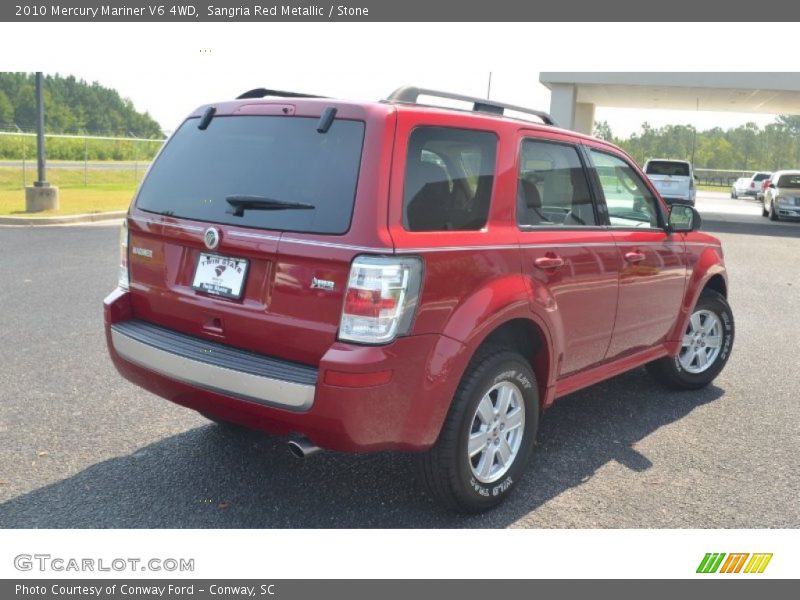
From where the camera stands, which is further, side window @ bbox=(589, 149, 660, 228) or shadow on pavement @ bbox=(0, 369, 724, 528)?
side window @ bbox=(589, 149, 660, 228)

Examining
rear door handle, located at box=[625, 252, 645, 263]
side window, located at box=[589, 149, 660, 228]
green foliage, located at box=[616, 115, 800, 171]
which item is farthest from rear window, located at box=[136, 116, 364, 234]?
green foliage, located at box=[616, 115, 800, 171]

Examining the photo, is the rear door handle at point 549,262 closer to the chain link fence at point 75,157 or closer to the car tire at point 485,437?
the car tire at point 485,437

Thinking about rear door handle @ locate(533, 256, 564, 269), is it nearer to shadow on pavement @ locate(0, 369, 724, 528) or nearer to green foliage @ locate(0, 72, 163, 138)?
shadow on pavement @ locate(0, 369, 724, 528)

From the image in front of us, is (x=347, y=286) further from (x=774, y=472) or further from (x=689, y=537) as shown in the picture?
(x=774, y=472)

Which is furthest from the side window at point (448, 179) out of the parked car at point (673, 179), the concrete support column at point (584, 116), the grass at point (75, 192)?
the concrete support column at point (584, 116)

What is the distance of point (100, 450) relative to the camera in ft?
13.8

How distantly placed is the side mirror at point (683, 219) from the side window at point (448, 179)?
2.03m

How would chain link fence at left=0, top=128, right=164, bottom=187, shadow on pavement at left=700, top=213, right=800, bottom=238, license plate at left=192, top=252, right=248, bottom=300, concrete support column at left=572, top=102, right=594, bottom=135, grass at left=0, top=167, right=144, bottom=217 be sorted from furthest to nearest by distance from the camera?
concrete support column at left=572, top=102, right=594, bottom=135 < chain link fence at left=0, top=128, right=164, bottom=187 < shadow on pavement at left=700, top=213, right=800, bottom=238 < grass at left=0, top=167, right=144, bottom=217 < license plate at left=192, top=252, right=248, bottom=300

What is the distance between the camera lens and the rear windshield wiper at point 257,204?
3.22 metres

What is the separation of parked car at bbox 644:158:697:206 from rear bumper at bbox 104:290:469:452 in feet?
71.0

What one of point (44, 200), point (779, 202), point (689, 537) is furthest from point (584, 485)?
point (779, 202)

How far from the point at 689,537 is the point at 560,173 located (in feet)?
6.40

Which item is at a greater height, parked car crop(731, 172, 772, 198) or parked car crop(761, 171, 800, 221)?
parked car crop(731, 172, 772, 198)

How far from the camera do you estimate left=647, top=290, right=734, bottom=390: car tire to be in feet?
18.5
